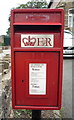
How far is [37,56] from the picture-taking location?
6.60ft

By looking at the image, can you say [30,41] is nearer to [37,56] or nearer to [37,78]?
[37,56]

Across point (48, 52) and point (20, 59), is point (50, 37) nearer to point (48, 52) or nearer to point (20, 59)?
point (48, 52)

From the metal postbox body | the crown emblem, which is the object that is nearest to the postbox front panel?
the metal postbox body

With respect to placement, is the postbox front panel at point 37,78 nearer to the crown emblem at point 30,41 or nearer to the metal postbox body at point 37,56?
the metal postbox body at point 37,56

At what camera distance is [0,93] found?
330 cm

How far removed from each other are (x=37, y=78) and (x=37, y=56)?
10.7 inches

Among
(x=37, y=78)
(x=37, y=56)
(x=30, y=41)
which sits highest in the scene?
(x=30, y=41)

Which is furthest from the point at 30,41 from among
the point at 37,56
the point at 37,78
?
the point at 37,78

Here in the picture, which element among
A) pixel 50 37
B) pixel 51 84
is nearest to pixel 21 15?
pixel 50 37

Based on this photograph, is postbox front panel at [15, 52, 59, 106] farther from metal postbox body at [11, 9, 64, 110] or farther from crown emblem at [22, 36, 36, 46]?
crown emblem at [22, 36, 36, 46]

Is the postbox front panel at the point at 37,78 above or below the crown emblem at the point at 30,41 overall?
below

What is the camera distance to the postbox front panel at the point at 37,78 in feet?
6.61

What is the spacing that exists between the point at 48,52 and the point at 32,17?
46cm

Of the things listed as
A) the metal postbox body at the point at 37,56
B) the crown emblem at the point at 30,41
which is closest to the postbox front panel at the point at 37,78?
the metal postbox body at the point at 37,56
